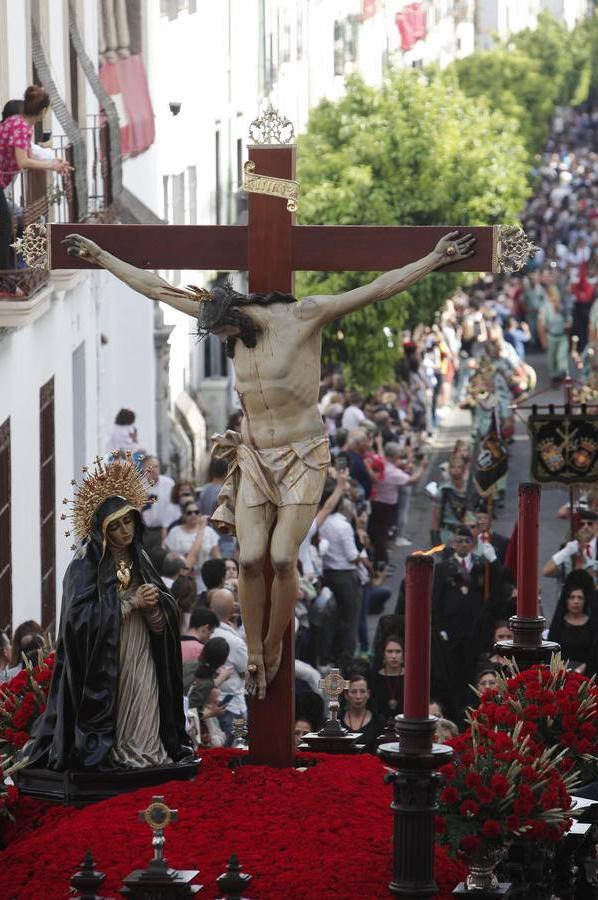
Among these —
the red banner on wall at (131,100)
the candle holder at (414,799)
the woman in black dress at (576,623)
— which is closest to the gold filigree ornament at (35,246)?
the candle holder at (414,799)

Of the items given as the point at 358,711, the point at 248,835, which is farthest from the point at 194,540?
the point at 248,835

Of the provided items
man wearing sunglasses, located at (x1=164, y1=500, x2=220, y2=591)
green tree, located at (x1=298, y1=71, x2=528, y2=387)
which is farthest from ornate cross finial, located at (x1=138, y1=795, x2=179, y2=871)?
green tree, located at (x1=298, y1=71, x2=528, y2=387)

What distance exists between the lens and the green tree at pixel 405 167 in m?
35.0

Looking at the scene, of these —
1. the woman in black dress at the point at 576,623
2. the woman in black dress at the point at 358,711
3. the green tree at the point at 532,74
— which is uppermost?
the green tree at the point at 532,74

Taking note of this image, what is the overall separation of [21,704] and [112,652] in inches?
24.4

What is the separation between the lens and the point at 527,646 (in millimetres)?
9703

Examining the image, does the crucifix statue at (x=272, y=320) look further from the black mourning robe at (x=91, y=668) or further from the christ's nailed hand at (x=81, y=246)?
the black mourning robe at (x=91, y=668)

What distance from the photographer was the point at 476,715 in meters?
9.11

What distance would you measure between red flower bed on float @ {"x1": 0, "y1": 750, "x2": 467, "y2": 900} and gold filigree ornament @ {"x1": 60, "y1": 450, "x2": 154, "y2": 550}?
3.26 feet

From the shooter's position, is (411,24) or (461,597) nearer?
(461,597)

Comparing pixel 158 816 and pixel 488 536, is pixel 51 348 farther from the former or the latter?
pixel 158 816

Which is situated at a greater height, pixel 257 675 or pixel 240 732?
pixel 257 675

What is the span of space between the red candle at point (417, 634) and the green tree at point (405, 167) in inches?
1004

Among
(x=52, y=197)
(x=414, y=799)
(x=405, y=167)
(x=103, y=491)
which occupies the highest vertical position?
(x=405, y=167)
